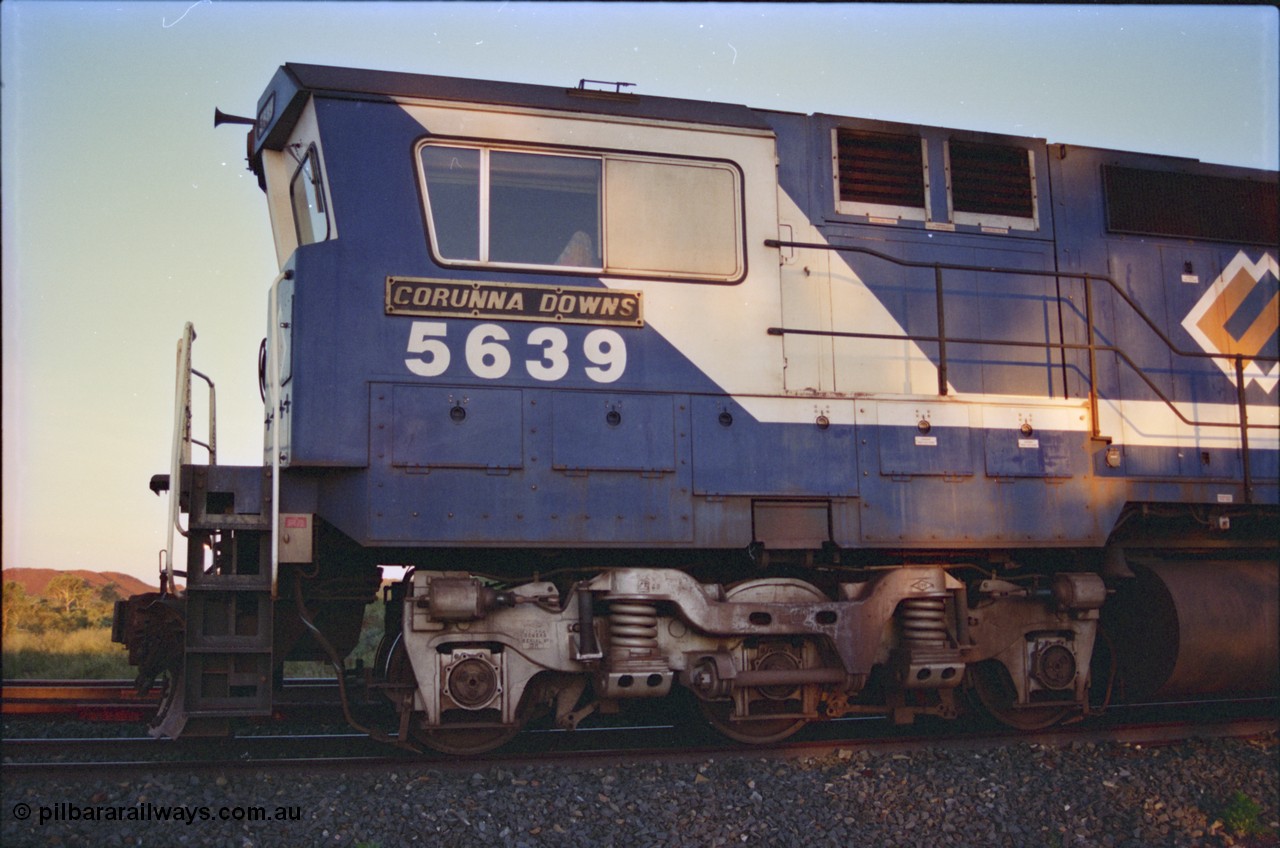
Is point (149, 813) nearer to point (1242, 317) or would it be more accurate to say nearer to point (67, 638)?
point (67, 638)

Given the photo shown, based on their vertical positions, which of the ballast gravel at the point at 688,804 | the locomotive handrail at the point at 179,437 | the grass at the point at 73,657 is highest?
the locomotive handrail at the point at 179,437

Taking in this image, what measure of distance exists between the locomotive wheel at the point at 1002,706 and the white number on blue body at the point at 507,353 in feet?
12.2

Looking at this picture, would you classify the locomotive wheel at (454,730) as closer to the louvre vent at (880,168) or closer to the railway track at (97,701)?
the railway track at (97,701)

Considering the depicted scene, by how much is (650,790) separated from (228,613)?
2.75 meters

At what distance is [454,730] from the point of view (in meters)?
6.88

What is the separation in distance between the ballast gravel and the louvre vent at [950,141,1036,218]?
413 cm

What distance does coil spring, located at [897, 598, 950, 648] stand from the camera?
720 centimetres

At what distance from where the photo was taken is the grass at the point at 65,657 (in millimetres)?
10148

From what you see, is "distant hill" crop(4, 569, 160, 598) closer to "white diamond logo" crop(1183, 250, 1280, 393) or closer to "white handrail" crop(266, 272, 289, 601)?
"white handrail" crop(266, 272, 289, 601)

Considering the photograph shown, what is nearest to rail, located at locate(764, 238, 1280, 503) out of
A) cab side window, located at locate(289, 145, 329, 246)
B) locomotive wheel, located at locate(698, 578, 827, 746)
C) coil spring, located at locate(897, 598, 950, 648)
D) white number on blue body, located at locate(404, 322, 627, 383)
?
white number on blue body, located at locate(404, 322, 627, 383)

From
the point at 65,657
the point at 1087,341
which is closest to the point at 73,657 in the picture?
the point at 65,657

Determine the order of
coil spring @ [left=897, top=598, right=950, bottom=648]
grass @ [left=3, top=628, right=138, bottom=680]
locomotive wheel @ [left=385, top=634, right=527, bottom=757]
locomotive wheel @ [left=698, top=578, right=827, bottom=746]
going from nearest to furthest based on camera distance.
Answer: locomotive wheel @ [left=385, top=634, right=527, bottom=757]
locomotive wheel @ [left=698, top=578, right=827, bottom=746]
coil spring @ [left=897, top=598, right=950, bottom=648]
grass @ [left=3, top=628, right=138, bottom=680]

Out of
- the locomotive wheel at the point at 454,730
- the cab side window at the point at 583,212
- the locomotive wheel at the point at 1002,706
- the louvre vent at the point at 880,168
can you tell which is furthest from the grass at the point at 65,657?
the louvre vent at the point at 880,168

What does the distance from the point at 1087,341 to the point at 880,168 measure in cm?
213
